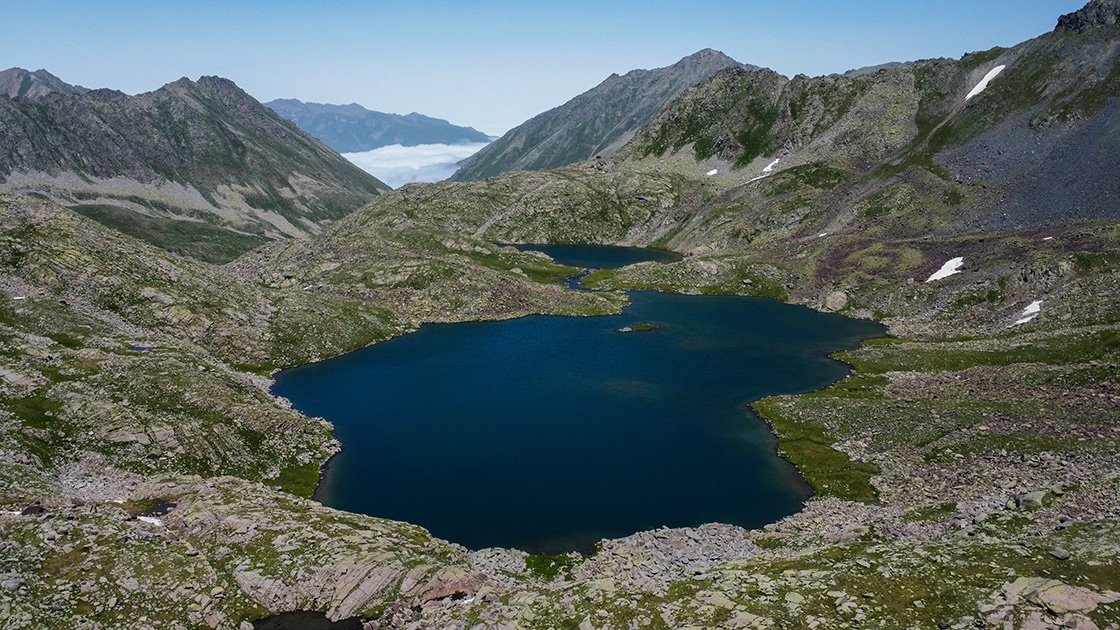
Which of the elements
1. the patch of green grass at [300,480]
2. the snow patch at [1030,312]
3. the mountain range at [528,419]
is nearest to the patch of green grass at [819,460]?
the mountain range at [528,419]

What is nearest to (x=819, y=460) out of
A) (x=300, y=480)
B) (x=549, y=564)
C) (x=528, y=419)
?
(x=528, y=419)

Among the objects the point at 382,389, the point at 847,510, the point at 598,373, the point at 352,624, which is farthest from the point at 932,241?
the point at 352,624

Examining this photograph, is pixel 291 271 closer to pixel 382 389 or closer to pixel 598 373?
pixel 382 389

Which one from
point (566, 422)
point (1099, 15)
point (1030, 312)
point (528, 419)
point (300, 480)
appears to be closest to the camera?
point (300, 480)

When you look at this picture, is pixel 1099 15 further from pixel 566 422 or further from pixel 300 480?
pixel 300 480

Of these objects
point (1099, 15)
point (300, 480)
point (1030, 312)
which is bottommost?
point (300, 480)

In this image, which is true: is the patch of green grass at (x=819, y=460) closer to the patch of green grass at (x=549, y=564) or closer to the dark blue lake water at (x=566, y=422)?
the dark blue lake water at (x=566, y=422)
